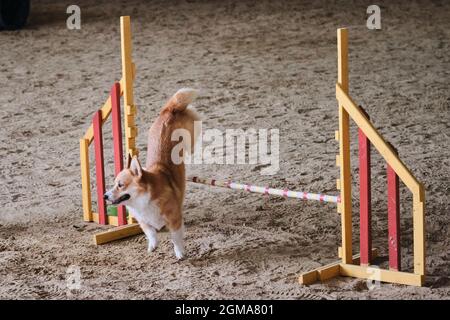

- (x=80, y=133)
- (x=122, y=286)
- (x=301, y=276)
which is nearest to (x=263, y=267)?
(x=301, y=276)

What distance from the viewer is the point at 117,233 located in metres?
5.04

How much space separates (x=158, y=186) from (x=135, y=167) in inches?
6.0

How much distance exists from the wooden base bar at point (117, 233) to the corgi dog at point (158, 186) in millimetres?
338

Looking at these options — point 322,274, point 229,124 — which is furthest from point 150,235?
point 229,124

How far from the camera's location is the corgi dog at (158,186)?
14.8ft

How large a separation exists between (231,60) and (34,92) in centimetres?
213

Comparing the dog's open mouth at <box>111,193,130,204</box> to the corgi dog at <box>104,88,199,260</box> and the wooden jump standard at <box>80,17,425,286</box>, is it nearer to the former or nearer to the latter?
the corgi dog at <box>104,88,199,260</box>

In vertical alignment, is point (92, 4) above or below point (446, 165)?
above

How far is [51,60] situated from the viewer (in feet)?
32.7

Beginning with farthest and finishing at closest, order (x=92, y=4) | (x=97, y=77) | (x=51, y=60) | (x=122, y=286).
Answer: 1. (x=92, y=4)
2. (x=51, y=60)
3. (x=97, y=77)
4. (x=122, y=286)

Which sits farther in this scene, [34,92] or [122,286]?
[34,92]

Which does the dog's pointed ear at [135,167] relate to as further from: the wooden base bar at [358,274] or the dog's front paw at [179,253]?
the wooden base bar at [358,274]

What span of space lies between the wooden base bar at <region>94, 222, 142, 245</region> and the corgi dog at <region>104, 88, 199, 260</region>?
338 mm

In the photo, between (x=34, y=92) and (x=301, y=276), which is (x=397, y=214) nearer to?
(x=301, y=276)
